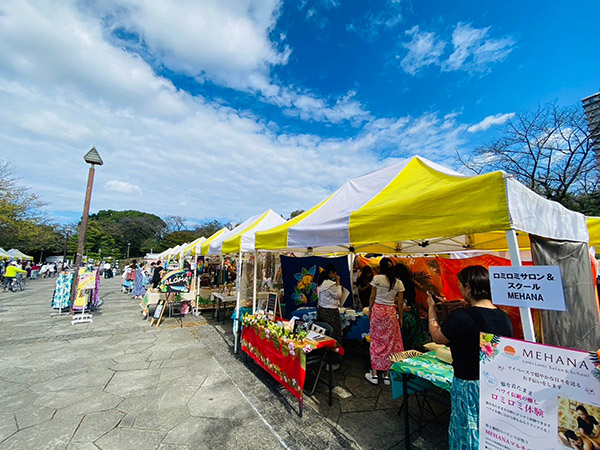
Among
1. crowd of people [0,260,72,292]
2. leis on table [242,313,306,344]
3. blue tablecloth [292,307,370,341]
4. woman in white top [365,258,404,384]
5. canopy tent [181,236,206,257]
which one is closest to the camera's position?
leis on table [242,313,306,344]

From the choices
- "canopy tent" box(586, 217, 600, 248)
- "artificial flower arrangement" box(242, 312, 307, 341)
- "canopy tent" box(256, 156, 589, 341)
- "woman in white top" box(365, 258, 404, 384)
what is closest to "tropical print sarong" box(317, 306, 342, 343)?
"woman in white top" box(365, 258, 404, 384)

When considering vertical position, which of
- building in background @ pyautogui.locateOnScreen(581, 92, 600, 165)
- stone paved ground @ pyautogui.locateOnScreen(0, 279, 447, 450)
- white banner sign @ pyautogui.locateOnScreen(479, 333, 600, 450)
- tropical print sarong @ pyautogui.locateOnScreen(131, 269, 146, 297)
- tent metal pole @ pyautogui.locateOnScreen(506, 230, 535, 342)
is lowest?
stone paved ground @ pyautogui.locateOnScreen(0, 279, 447, 450)

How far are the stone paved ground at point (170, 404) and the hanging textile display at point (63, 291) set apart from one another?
9.90ft

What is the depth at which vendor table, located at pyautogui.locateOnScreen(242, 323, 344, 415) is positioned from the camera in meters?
2.87

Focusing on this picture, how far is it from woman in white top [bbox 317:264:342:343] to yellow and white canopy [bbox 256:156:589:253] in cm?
92

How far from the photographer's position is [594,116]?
12180mm

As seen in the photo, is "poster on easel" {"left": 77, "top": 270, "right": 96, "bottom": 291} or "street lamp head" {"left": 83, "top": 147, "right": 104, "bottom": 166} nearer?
"poster on easel" {"left": 77, "top": 270, "right": 96, "bottom": 291}

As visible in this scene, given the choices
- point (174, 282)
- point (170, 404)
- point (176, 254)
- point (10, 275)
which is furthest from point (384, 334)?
point (10, 275)

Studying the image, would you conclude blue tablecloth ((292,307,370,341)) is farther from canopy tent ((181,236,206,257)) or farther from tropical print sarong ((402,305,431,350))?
canopy tent ((181,236,206,257))

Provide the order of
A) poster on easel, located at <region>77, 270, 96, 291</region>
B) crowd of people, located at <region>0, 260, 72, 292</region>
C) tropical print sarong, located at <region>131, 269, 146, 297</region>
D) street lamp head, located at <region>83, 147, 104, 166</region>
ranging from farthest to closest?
crowd of people, located at <region>0, 260, 72, 292</region> → tropical print sarong, located at <region>131, 269, 146, 297</region> → street lamp head, located at <region>83, 147, 104, 166</region> → poster on easel, located at <region>77, 270, 96, 291</region>

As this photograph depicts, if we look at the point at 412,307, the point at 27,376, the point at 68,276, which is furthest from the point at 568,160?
the point at 68,276

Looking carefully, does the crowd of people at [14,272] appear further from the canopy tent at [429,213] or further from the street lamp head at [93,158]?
the canopy tent at [429,213]

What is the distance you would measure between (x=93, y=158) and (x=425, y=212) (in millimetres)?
10240

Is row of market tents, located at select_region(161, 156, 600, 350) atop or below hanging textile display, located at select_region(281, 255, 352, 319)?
atop
